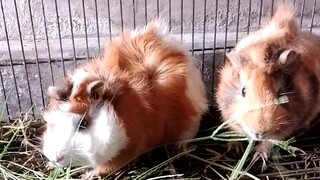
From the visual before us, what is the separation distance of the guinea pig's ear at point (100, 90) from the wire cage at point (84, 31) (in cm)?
49

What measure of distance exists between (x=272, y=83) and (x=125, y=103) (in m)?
0.41

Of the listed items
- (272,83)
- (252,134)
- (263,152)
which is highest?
(272,83)

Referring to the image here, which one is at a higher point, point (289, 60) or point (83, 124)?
point (289, 60)

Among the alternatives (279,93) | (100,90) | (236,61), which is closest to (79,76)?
(100,90)

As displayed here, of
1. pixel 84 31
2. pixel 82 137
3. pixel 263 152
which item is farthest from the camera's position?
pixel 84 31

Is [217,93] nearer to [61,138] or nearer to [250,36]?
[250,36]

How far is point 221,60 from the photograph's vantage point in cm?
213

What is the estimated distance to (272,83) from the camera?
1.63 meters

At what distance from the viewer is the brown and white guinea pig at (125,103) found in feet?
5.08

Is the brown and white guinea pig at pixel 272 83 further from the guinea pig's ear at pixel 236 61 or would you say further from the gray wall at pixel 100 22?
the gray wall at pixel 100 22

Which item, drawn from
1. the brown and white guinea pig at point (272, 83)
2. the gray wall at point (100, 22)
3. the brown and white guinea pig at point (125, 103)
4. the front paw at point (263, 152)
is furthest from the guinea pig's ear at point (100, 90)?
the gray wall at point (100, 22)

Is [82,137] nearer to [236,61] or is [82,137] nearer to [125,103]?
[125,103]

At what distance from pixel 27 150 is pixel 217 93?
24.3 inches

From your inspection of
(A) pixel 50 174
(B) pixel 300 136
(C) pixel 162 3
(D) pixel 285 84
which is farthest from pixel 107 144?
(C) pixel 162 3
